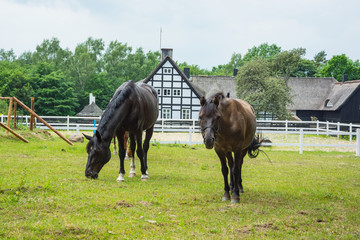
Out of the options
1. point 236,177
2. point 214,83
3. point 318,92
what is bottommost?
point 236,177

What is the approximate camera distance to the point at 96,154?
23.5 ft

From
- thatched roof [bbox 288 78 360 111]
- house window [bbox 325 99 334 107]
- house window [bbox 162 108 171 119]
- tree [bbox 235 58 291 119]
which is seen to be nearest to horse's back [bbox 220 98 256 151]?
tree [bbox 235 58 291 119]

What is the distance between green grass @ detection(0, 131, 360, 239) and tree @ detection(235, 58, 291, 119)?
1032 inches

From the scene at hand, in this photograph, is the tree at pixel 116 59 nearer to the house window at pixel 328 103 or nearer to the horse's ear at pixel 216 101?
the house window at pixel 328 103

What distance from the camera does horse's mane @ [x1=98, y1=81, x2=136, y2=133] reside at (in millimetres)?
7387

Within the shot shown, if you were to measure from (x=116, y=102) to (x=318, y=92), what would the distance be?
45.6m

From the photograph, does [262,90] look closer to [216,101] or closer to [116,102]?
[116,102]

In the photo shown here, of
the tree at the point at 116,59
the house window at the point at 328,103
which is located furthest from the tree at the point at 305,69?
the tree at the point at 116,59

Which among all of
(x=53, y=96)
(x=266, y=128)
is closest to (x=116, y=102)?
(x=266, y=128)

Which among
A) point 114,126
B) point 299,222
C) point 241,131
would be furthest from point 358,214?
point 114,126

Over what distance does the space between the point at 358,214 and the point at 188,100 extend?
122 ft

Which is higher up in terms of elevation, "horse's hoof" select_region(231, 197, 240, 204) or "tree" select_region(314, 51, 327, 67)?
"tree" select_region(314, 51, 327, 67)

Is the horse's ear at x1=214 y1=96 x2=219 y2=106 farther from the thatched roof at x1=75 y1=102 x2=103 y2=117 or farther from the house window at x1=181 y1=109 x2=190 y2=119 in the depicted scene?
the thatched roof at x1=75 y1=102 x2=103 y2=117

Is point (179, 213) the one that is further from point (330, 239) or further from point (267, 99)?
point (267, 99)
